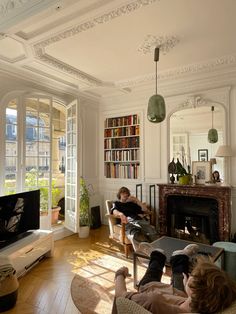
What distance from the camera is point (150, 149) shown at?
177 inches

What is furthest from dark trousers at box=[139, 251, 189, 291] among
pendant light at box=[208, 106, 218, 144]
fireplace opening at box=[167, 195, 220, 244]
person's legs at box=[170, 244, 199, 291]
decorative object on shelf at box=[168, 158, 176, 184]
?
pendant light at box=[208, 106, 218, 144]

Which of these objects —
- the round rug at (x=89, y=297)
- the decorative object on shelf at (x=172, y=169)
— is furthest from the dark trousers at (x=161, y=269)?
the decorative object on shelf at (x=172, y=169)

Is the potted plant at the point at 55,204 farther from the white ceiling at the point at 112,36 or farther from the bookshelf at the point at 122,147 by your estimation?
the white ceiling at the point at 112,36

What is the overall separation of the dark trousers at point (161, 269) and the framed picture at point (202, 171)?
6.88ft

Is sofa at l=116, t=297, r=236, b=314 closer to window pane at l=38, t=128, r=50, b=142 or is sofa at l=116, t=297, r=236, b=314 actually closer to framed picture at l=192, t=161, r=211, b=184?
framed picture at l=192, t=161, r=211, b=184

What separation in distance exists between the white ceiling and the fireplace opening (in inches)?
83.4

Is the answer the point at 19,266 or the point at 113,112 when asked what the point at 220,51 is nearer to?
the point at 113,112

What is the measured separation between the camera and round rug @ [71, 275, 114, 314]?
220 cm

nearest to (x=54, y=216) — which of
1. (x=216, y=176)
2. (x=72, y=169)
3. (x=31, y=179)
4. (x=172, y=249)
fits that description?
(x=72, y=169)

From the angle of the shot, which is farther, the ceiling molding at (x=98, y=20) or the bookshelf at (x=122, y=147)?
the bookshelf at (x=122, y=147)

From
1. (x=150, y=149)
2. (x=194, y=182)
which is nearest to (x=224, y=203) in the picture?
(x=194, y=182)

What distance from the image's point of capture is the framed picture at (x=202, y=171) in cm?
384

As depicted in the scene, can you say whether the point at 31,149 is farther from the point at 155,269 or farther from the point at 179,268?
the point at 179,268

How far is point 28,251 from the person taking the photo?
2936mm
